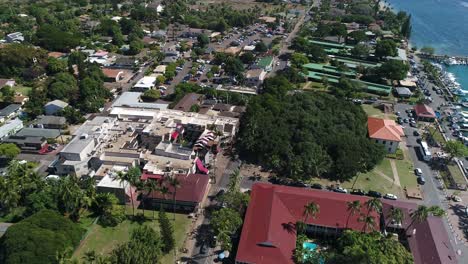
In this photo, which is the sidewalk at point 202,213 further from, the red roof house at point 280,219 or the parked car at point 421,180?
the parked car at point 421,180

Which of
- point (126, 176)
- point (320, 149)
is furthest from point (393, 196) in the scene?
point (126, 176)

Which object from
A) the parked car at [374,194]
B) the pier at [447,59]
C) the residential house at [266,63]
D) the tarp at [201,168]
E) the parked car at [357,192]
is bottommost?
the tarp at [201,168]

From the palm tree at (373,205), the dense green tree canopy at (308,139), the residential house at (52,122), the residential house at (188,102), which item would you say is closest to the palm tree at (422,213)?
the palm tree at (373,205)

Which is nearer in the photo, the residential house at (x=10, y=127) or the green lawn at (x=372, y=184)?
the green lawn at (x=372, y=184)

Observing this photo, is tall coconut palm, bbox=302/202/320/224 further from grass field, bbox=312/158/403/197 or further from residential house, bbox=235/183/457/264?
grass field, bbox=312/158/403/197

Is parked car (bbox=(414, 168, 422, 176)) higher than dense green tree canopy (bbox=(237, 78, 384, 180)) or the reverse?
the reverse

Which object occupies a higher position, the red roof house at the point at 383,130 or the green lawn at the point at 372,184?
the red roof house at the point at 383,130

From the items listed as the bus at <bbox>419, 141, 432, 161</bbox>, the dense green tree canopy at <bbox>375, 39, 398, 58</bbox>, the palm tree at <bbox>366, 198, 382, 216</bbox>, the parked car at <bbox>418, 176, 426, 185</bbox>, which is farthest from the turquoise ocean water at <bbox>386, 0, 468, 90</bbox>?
the palm tree at <bbox>366, 198, 382, 216</bbox>
